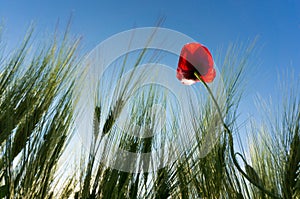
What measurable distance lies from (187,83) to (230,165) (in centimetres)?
18

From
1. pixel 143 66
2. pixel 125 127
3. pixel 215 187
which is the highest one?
pixel 143 66

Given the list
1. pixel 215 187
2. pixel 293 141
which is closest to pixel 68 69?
pixel 215 187

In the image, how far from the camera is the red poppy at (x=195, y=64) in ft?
2.27

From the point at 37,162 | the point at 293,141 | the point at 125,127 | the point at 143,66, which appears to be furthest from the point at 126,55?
the point at 293,141

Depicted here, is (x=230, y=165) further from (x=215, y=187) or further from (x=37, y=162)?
(x=37, y=162)

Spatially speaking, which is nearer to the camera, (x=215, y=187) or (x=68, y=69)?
(x=215, y=187)

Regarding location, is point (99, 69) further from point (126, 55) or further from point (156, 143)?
point (156, 143)

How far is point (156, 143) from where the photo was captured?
0.80m

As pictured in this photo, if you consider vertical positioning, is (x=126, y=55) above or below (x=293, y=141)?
above

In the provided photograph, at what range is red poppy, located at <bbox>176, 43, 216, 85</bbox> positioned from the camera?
69cm

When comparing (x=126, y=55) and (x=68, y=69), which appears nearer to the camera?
(x=126, y=55)

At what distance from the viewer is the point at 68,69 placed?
835 mm

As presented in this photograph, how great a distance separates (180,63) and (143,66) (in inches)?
2.9

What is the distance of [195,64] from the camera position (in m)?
0.70
